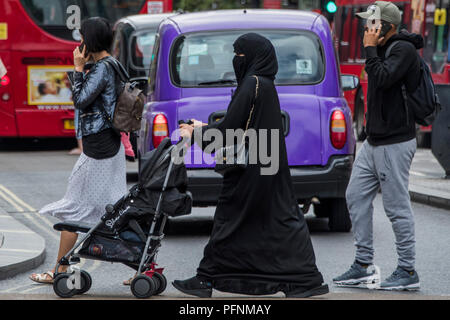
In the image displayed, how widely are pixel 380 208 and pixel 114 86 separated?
518 cm

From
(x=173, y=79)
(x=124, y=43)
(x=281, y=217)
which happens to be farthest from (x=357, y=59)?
(x=281, y=217)

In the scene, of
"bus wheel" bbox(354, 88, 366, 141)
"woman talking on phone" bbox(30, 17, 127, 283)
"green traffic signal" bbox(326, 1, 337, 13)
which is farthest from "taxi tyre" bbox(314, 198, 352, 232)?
"bus wheel" bbox(354, 88, 366, 141)

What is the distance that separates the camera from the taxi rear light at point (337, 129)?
30.8ft

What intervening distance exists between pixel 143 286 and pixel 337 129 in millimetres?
3225

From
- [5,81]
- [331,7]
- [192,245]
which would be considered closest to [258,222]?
[192,245]

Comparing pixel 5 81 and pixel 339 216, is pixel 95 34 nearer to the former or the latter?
pixel 339 216

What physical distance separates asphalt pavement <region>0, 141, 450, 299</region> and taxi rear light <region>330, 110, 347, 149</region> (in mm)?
830

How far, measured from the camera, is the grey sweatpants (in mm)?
7176

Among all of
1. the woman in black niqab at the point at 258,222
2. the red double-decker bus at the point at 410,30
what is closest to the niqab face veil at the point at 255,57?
the woman in black niqab at the point at 258,222

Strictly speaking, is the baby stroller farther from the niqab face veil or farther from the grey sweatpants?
the grey sweatpants

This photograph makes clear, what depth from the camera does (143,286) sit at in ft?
22.0

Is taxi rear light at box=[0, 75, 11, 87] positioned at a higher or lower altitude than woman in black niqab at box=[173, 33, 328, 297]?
lower

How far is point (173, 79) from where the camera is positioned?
380 inches

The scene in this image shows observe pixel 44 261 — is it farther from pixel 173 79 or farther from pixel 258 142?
pixel 258 142
